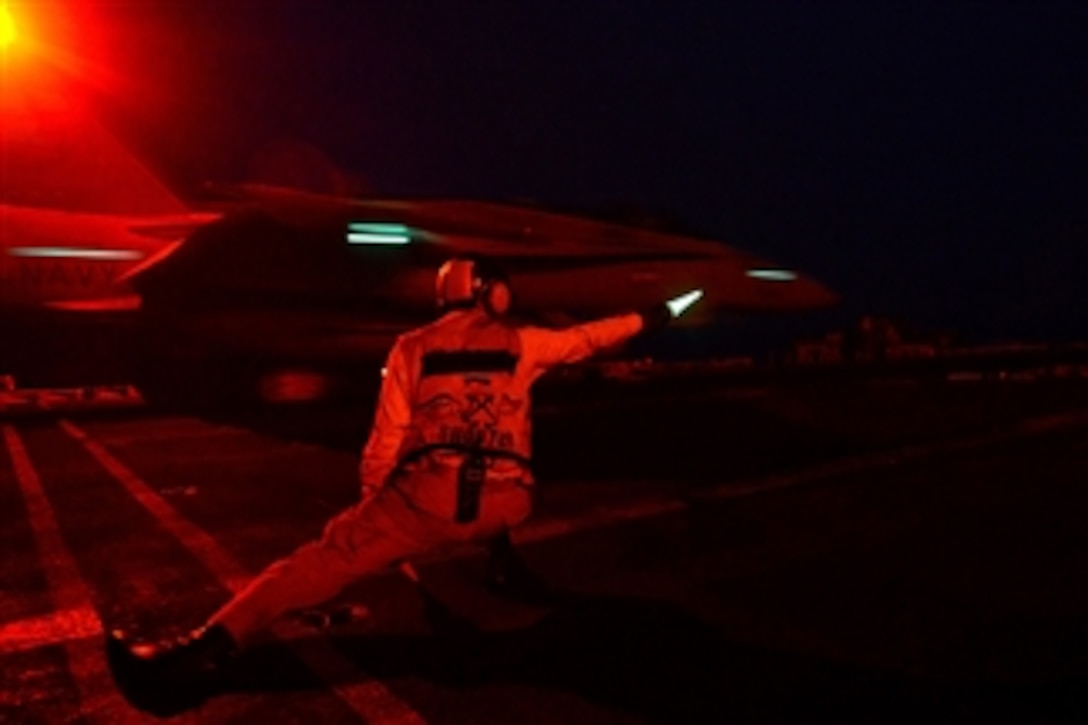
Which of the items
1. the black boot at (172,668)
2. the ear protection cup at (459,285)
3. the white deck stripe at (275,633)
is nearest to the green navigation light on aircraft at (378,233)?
the white deck stripe at (275,633)

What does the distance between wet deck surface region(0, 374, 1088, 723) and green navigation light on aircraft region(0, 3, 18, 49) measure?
6156 millimetres

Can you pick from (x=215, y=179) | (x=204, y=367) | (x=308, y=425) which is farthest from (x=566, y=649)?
(x=215, y=179)

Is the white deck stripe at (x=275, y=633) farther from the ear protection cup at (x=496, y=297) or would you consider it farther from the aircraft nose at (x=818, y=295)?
the aircraft nose at (x=818, y=295)

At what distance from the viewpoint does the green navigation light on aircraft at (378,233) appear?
13.1 meters

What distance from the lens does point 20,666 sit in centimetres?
415

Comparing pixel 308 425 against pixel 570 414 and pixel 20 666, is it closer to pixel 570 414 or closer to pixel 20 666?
pixel 570 414

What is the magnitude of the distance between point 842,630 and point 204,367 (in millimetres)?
11694

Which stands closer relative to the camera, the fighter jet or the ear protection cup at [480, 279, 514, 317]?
the ear protection cup at [480, 279, 514, 317]

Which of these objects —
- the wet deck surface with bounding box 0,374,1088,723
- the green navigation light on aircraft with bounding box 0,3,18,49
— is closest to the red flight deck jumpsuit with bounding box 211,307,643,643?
the wet deck surface with bounding box 0,374,1088,723

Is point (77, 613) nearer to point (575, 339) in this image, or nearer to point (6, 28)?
point (575, 339)

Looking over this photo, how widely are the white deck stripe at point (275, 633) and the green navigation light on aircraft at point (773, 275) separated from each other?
38.1 feet

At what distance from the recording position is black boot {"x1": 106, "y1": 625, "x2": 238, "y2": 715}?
361 centimetres

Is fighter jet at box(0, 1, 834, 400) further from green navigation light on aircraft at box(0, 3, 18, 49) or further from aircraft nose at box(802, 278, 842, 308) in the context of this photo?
aircraft nose at box(802, 278, 842, 308)

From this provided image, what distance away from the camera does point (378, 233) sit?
13.4 m
